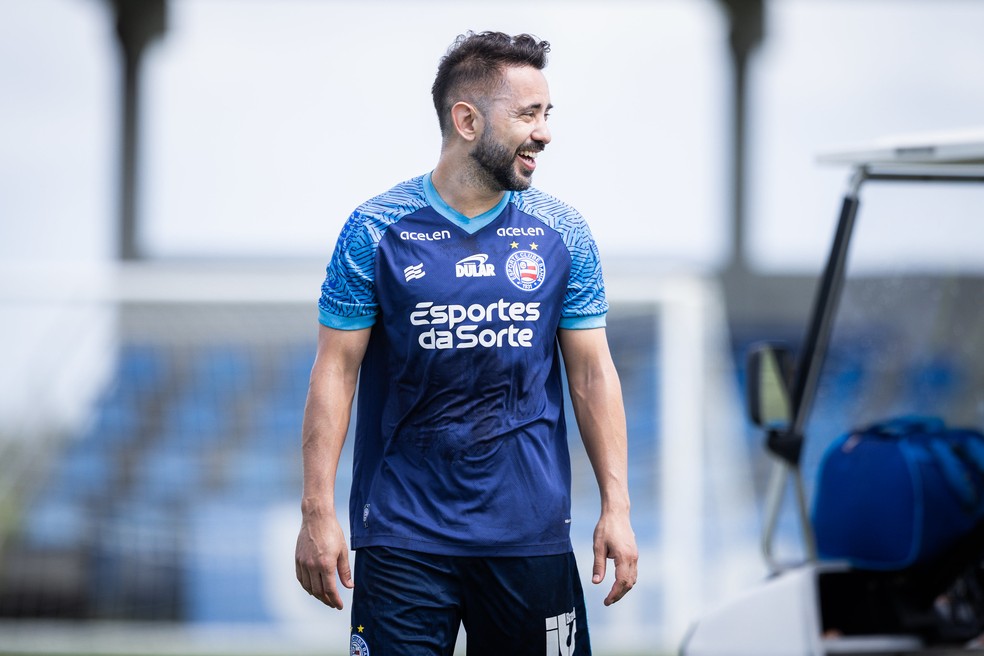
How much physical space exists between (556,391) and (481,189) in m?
0.43

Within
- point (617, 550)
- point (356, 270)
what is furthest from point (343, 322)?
point (617, 550)

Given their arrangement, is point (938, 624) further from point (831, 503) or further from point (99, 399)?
point (99, 399)

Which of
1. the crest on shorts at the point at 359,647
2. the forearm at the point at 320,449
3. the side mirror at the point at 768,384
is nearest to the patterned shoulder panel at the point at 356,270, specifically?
the forearm at the point at 320,449

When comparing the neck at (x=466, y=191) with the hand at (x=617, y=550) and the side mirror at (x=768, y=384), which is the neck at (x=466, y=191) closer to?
the hand at (x=617, y=550)

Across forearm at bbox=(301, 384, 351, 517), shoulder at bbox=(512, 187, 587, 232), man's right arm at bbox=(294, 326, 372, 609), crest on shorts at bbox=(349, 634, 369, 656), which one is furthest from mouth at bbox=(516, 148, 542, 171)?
crest on shorts at bbox=(349, 634, 369, 656)

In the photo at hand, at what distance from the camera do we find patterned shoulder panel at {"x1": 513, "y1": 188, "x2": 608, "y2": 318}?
2.83 m

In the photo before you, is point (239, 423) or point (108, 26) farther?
point (108, 26)

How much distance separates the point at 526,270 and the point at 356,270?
1.09 feet

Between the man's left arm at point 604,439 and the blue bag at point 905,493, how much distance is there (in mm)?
1344

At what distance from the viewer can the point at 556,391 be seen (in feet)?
9.28

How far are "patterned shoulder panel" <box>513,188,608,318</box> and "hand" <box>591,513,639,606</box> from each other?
0.42 m

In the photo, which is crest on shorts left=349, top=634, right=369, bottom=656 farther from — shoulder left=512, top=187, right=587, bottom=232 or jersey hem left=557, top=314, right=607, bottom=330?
shoulder left=512, top=187, right=587, bottom=232

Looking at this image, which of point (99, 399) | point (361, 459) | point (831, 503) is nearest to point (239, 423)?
point (99, 399)

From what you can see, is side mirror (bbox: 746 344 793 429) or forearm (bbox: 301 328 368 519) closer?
forearm (bbox: 301 328 368 519)
